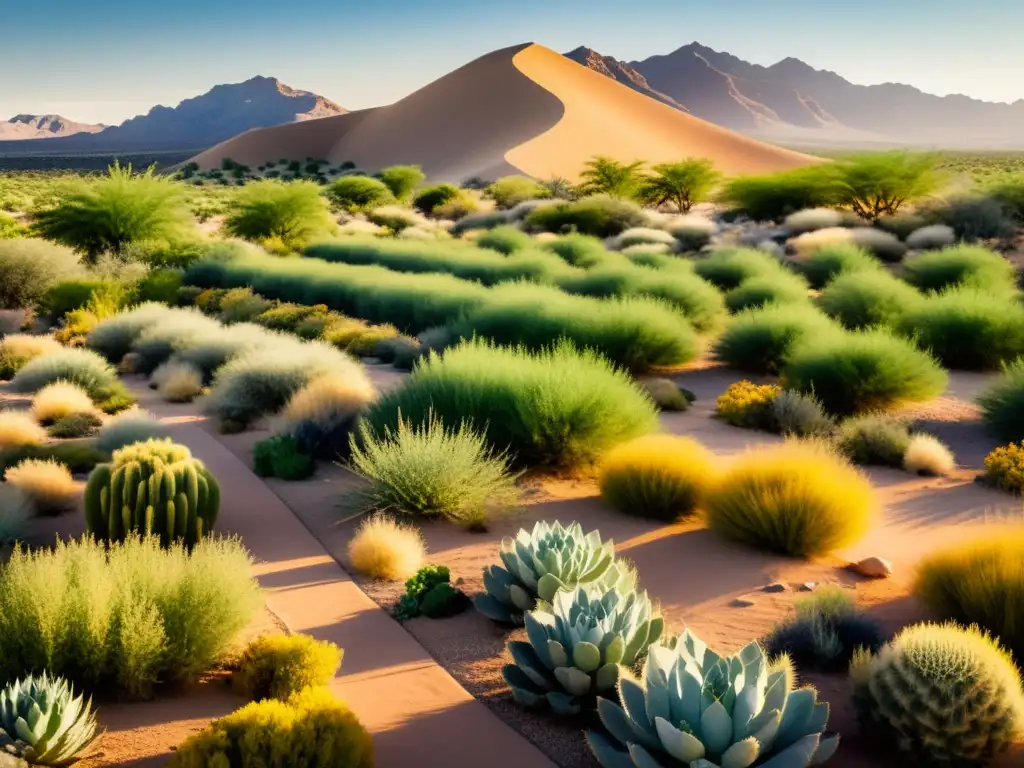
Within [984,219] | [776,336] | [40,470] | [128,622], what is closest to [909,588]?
[128,622]

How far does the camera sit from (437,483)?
769 centimetres

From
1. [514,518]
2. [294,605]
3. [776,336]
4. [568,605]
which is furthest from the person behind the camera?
[776,336]

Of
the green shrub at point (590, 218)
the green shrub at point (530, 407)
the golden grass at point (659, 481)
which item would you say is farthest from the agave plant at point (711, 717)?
the green shrub at point (590, 218)

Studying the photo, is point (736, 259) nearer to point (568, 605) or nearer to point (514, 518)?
point (514, 518)

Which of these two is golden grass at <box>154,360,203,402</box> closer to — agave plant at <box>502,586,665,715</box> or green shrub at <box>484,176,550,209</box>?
agave plant at <box>502,586,665,715</box>

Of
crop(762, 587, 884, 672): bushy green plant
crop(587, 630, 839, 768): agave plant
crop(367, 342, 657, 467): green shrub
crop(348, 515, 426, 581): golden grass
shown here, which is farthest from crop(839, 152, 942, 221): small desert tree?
crop(587, 630, 839, 768): agave plant

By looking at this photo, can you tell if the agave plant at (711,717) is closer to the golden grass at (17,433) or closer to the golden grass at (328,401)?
the golden grass at (328,401)

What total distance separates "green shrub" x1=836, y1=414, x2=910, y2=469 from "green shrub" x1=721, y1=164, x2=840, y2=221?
2594cm

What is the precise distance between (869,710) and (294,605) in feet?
11.4

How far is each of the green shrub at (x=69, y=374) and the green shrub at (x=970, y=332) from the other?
11740 millimetres

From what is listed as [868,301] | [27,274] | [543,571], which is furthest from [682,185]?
[543,571]

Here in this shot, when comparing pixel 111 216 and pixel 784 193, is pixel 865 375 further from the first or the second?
pixel 784 193

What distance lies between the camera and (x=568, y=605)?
4.82 metres

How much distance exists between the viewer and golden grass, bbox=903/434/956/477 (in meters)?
9.29
